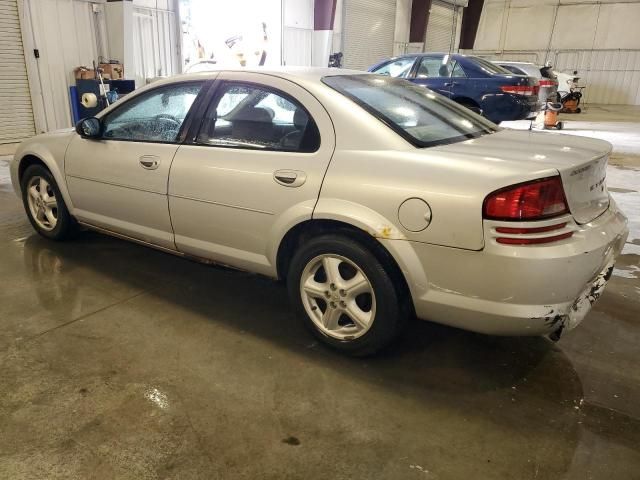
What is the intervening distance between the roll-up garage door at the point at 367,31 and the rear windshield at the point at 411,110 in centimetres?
1430

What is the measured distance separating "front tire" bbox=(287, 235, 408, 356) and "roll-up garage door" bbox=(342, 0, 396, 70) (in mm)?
15264

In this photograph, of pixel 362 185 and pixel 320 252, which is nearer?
pixel 362 185

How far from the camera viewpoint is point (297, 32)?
48.8 ft

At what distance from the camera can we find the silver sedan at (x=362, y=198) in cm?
218

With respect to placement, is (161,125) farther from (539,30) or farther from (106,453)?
(539,30)

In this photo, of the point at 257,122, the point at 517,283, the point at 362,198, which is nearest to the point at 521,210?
the point at 517,283

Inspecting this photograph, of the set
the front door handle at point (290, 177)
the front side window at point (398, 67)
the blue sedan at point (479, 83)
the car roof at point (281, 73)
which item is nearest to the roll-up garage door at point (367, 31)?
the front side window at point (398, 67)

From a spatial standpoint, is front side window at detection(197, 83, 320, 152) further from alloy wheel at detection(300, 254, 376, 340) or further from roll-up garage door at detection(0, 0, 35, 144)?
roll-up garage door at detection(0, 0, 35, 144)

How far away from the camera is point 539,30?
78.9 feet

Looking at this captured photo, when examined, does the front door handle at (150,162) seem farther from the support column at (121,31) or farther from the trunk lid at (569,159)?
the support column at (121,31)

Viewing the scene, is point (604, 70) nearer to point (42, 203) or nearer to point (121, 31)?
point (121, 31)

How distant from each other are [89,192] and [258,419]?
7.67 feet

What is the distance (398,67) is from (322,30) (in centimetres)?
573

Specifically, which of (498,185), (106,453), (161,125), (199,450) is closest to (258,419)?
(199,450)
